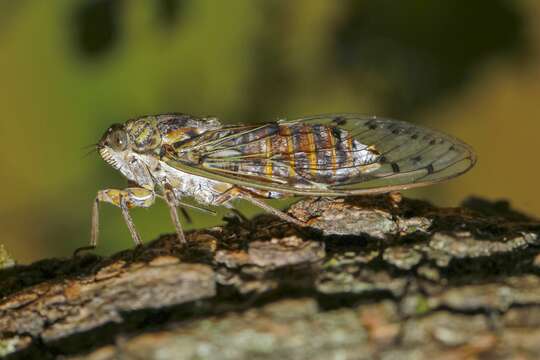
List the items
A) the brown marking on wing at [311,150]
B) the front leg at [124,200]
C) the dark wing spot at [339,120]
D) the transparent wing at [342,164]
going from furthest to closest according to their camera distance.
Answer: the dark wing spot at [339,120] → the front leg at [124,200] → the brown marking on wing at [311,150] → the transparent wing at [342,164]

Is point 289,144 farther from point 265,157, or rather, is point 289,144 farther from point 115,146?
point 115,146

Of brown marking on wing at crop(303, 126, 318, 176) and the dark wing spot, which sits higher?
the dark wing spot

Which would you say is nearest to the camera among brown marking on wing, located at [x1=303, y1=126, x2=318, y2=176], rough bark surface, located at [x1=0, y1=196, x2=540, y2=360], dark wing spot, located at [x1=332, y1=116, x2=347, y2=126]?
rough bark surface, located at [x1=0, y1=196, x2=540, y2=360]

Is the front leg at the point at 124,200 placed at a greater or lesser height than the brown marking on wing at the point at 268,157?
lesser

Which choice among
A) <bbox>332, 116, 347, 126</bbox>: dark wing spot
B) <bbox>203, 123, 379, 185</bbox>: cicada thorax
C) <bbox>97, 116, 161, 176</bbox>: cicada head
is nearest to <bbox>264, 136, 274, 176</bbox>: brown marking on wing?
<bbox>203, 123, 379, 185</bbox>: cicada thorax

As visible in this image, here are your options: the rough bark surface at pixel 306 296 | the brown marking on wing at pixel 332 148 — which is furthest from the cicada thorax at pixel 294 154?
the rough bark surface at pixel 306 296

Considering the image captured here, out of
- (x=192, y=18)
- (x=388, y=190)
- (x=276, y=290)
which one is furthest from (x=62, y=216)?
(x=276, y=290)

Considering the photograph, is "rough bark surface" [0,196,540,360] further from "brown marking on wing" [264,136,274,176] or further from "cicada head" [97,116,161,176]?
"cicada head" [97,116,161,176]

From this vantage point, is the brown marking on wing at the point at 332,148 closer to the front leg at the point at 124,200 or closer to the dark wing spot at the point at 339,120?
the dark wing spot at the point at 339,120
